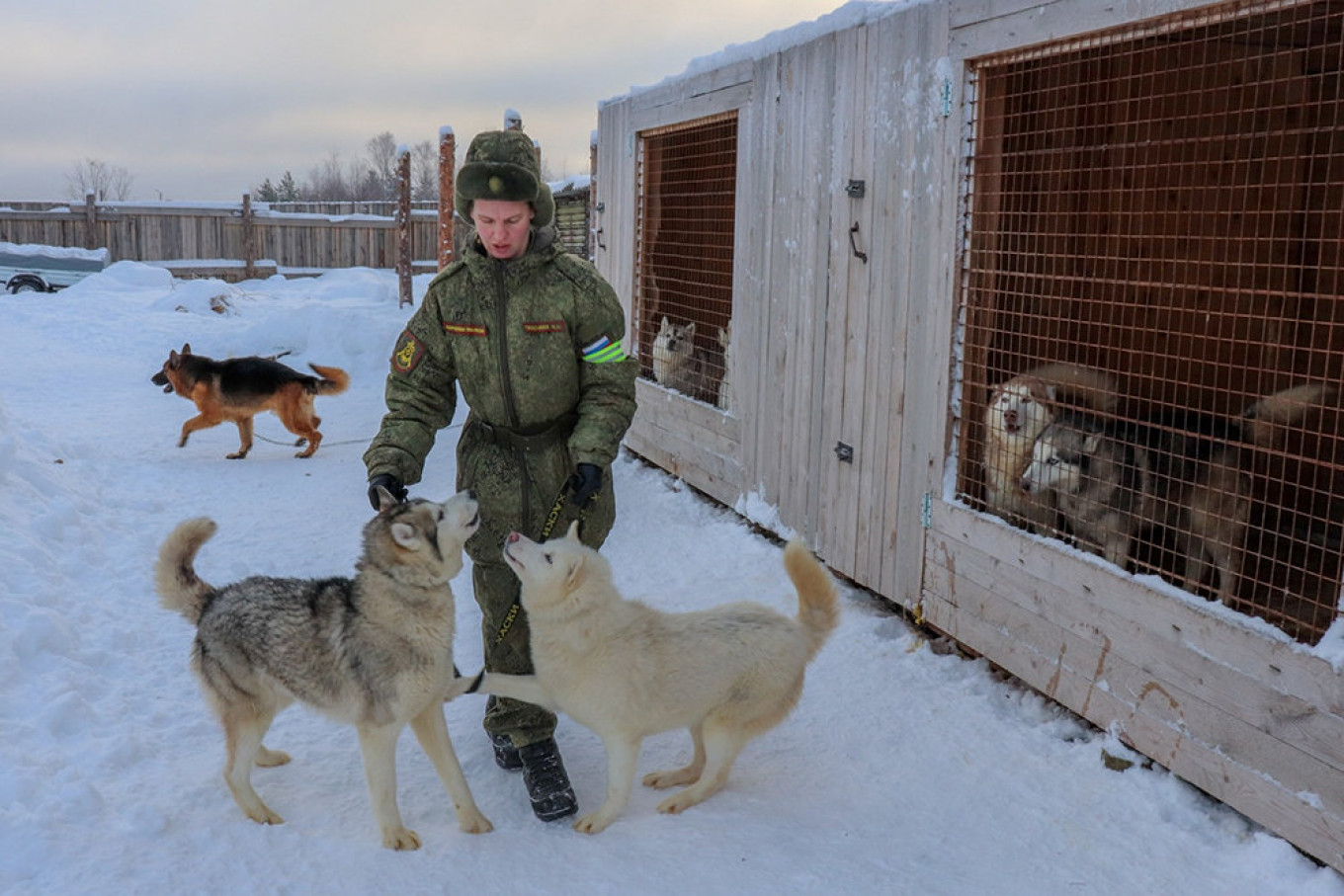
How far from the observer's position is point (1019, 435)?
4895 millimetres

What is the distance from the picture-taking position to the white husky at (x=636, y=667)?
11.5ft

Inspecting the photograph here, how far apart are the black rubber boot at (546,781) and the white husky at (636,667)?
124 millimetres

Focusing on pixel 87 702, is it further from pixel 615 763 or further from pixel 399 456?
pixel 615 763

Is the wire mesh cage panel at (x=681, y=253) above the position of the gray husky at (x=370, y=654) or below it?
above

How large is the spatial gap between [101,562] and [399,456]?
330 cm

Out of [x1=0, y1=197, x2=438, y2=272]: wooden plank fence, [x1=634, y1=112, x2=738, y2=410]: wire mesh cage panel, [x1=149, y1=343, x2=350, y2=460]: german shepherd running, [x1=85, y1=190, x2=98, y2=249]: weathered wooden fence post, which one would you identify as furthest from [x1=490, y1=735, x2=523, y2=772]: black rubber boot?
[x1=85, y1=190, x2=98, y2=249]: weathered wooden fence post

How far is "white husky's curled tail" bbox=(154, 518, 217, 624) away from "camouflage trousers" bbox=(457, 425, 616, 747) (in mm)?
908

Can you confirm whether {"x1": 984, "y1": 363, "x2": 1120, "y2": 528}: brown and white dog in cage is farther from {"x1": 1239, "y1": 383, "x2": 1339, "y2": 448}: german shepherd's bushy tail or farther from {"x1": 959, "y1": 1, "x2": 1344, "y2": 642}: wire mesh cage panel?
{"x1": 1239, "y1": 383, "x2": 1339, "y2": 448}: german shepherd's bushy tail

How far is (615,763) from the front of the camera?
11.6 ft

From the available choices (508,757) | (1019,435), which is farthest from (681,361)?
(508,757)

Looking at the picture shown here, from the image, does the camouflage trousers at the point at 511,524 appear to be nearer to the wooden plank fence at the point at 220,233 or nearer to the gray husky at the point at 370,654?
the gray husky at the point at 370,654

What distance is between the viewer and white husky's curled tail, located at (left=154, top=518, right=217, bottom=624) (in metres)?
3.67

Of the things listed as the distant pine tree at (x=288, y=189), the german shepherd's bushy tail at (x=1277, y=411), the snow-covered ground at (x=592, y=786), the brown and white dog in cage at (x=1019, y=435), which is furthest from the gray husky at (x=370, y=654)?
the distant pine tree at (x=288, y=189)

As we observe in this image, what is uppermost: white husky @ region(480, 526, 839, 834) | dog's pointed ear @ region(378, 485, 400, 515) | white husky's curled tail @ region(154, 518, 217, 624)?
dog's pointed ear @ region(378, 485, 400, 515)
